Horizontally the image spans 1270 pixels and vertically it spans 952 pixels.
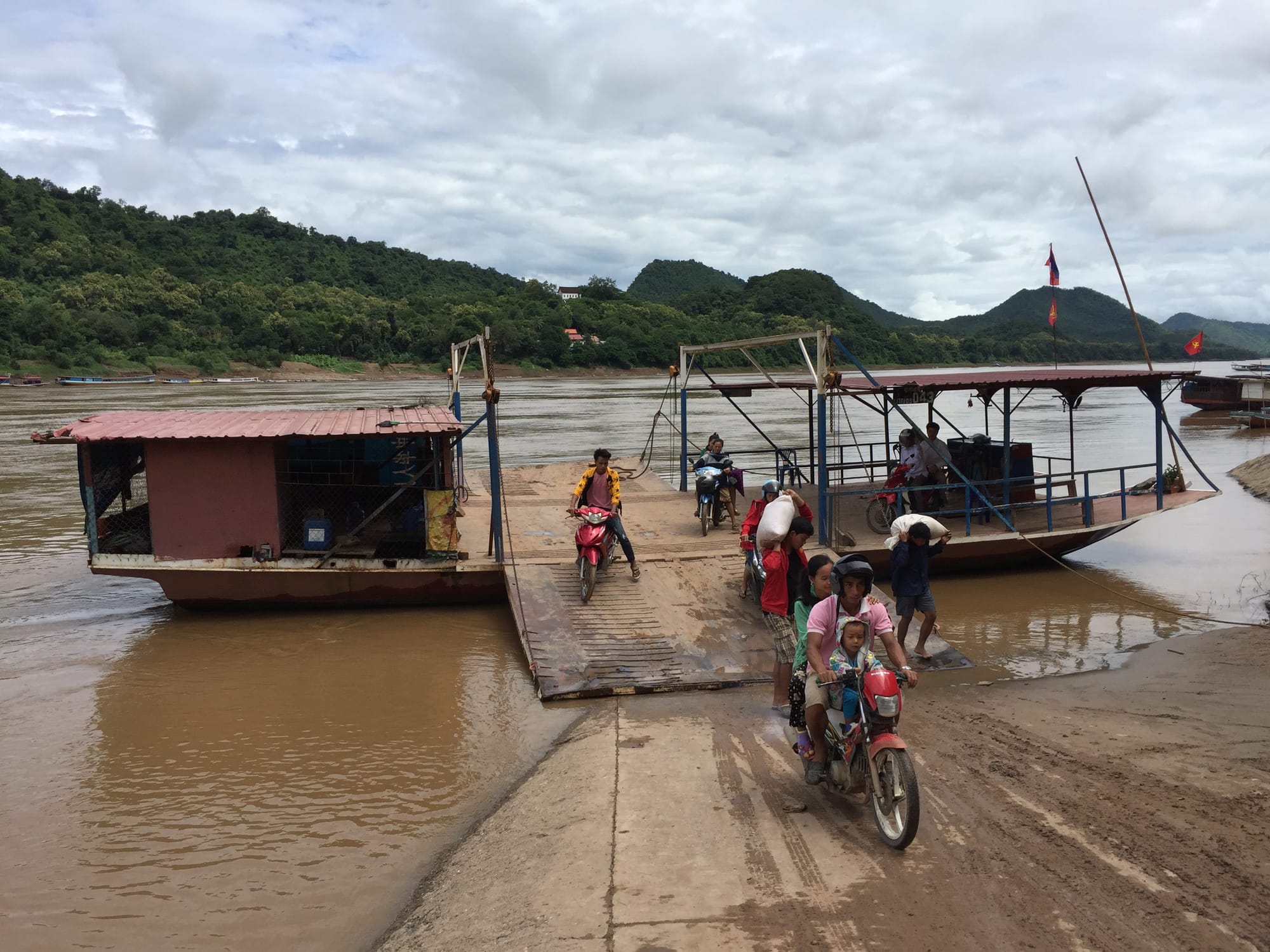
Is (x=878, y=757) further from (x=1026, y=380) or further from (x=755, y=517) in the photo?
(x=1026, y=380)

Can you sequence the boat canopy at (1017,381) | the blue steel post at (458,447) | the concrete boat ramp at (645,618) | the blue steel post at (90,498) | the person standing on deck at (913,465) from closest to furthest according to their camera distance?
the concrete boat ramp at (645,618)
the blue steel post at (90,498)
the blue steel post at (458,447)
the boat canopy at (1017,381)
the person standing on deck at (913,465)

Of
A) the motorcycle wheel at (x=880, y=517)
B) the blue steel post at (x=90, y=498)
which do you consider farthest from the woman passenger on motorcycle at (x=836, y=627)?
the blue steel post at (x=90, y=498)

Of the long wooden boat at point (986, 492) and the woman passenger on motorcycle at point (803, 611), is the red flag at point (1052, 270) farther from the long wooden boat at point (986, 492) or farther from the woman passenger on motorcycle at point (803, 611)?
the woman passenger on motorcycle at point (803, 611)

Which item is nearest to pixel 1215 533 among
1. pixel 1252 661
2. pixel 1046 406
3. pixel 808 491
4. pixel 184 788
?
pixel 808 491

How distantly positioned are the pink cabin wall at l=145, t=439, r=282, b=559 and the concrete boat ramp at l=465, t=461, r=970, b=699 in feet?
8.58

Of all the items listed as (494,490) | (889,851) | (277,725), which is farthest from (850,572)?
(494,490)

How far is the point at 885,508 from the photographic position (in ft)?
39.4

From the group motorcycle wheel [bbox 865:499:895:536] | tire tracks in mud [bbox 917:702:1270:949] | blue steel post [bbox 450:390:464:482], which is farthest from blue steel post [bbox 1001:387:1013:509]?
blue steel post [bbox 450:390:464:482]

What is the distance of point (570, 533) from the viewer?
11.8m

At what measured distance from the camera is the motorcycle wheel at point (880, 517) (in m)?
11.9

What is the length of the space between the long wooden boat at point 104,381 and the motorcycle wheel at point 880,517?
63319mm

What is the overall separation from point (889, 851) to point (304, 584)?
24.5 feet

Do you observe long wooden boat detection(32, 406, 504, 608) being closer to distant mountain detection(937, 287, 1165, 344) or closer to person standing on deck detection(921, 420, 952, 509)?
person standing on deck detection(921, 420, 952, 509)

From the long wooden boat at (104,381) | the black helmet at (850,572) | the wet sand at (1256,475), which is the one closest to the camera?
the black helmet at (850,572)
